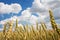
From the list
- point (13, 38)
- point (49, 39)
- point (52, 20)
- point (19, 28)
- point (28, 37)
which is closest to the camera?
point (52, 20)

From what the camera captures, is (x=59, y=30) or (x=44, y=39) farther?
(x=44, y=39)

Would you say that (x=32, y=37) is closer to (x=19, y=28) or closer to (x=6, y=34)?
(x=19, y=28)

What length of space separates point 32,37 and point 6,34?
1.92 ft

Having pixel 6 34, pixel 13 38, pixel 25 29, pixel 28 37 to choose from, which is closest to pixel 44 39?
pixel 28 37

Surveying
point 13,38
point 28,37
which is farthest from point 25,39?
point 13,38

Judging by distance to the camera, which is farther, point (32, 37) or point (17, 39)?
point (17, 39)

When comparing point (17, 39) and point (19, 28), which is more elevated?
point (19, 28)

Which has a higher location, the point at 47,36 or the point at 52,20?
the point at 52,20

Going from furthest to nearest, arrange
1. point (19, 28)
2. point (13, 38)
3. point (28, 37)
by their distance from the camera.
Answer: point (13, 38)
point (19, 28)
point (28, 37)

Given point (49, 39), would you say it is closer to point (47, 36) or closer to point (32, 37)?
point (47, 36)

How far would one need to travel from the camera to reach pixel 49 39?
2227mm

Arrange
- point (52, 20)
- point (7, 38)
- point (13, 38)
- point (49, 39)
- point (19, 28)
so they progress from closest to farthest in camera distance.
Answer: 1. point (52, 20)
2. point (49, 39)
3. point (19, 28)
4. point (7, 38)
5. point (13, 38)

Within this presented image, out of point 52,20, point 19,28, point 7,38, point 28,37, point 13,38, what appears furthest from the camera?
point 13,38

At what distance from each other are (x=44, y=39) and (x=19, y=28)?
76cm
